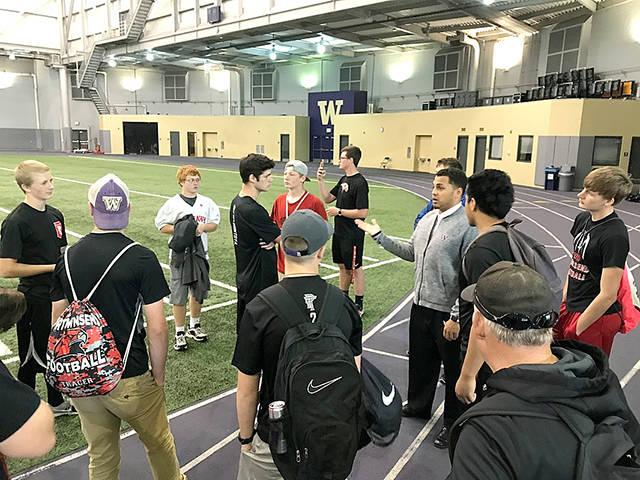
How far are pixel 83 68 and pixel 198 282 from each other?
1622 inches

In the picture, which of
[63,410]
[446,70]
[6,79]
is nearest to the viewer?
[63,410]

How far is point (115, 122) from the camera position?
4453 centimetres

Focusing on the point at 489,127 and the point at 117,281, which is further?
the point at 489,127

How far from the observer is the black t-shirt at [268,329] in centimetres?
232

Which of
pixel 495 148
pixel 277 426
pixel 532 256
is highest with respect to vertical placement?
pixel 495 148

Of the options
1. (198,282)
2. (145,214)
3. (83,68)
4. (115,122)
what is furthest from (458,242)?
(115,122)

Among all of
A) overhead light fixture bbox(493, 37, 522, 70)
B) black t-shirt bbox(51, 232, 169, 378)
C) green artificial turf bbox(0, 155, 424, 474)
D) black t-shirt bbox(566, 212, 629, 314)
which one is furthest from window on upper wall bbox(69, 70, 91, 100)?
black t-shirt bbox(566, 212, 629, 314)

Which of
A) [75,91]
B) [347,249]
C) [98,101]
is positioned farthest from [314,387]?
[75,91]

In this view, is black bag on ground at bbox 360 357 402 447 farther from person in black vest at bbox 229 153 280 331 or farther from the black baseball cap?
person in black vest at bbox 229 153 280 331

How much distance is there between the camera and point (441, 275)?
403cm

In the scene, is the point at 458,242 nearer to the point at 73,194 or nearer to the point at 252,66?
the point at 73,194

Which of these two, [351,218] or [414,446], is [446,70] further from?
[414,446]

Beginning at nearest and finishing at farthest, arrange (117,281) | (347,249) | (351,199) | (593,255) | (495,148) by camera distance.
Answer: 1. (117,281)
2. (593,255)
3. (351,199)
4. (347,249)
5. (495,148)

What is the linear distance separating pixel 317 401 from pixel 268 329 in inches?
16.8
